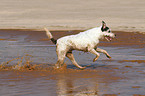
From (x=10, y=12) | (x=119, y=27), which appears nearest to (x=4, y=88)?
(x=119, y=27)

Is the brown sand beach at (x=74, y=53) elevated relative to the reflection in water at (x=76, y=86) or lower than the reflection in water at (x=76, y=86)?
elevated

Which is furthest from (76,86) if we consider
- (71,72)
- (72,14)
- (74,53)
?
(72,14)

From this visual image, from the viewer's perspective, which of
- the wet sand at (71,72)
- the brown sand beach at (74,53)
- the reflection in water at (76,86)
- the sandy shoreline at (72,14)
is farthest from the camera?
the sandy shoreline at (72,14)

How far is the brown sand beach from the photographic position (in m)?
10.1

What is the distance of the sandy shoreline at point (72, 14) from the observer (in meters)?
24.8

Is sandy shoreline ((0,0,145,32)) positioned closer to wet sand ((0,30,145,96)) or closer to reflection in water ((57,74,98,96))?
wet sand ((0,30,145,96))

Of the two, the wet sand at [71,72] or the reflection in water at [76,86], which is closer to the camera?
the reflection in water at [76,86]

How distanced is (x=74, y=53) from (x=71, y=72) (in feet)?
13.1

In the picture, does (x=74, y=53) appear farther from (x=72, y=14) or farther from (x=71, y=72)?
(x=72, y=14)

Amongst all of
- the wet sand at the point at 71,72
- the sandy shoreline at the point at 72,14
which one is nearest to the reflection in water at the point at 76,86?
the wet sand at the point at 71,72

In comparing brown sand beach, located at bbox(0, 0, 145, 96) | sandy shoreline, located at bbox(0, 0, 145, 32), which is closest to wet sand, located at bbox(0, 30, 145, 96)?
brown sand beach, located at bbox(0, 0, 145, 96)

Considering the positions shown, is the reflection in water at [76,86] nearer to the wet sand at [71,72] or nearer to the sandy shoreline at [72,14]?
the wet sand at [71,72]

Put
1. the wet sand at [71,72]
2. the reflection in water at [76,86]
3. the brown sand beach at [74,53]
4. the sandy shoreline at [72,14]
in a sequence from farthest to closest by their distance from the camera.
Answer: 1. the sandy shoreline at [72,14]
2. the brown sand beach at [74,53]
3. the wet sand at [71,72]
4. the reflection in water at [76,86]

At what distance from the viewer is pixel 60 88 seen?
32.7ft
